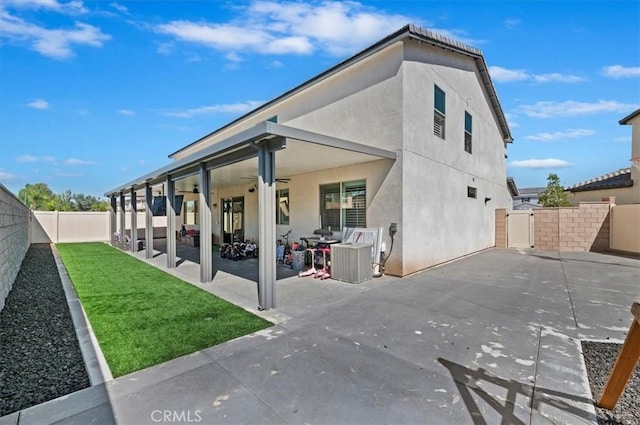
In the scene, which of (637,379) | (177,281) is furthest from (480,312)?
(177,281)

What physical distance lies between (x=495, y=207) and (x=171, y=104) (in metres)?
16.3

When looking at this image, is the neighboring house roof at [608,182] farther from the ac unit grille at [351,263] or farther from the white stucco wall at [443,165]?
the ac unit grille at [351,263]

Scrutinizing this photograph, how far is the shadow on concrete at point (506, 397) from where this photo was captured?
252cm

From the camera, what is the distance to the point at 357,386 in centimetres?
292

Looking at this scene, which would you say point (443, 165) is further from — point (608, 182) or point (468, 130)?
point (608, 182)

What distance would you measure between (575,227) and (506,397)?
14.7 meters

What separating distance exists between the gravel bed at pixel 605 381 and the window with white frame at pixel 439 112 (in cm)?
696

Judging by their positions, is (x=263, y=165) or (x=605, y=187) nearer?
(x=263, y=165)

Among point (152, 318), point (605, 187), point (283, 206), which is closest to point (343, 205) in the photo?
point (283, 206)

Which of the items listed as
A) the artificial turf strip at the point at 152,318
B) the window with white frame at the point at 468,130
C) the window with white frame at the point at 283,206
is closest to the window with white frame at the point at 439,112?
the window with white frame at the point at 468,130

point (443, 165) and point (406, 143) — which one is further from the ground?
point (406, 143)

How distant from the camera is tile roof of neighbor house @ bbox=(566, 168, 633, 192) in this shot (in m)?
16.0

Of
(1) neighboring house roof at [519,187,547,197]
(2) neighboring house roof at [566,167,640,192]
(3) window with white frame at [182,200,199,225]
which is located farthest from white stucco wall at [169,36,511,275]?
(1) neighboring house roof at [519,187,547,197]

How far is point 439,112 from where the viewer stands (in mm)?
9766
